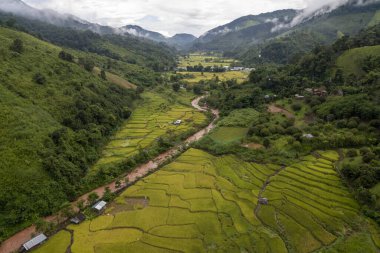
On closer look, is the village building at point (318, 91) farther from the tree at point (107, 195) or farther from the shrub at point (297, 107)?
the tree at point (107, 195)

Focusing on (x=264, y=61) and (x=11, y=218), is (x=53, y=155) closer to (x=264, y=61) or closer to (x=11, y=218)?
(x=11, y=218)

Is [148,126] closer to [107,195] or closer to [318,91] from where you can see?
[107,195]

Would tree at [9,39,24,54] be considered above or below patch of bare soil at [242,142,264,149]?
above

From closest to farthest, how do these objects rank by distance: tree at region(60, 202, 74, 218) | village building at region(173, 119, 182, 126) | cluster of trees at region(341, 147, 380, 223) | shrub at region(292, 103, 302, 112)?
1. cluster of trees at region(341, 147, 380, 223)
2. tree at region(60, 202, 74, 218)
3. shrub at region(292, 103, 302, 112)
4. village building at region(173, 119, 182, 126)

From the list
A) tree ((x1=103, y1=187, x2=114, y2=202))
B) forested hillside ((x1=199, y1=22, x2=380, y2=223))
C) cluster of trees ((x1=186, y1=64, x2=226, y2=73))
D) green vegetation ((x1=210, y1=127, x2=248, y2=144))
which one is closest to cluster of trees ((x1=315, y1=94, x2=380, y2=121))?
forested hillside ((x1=199, y1=22, x2=380, y2=223))

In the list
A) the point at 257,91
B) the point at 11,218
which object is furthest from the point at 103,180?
the point at 257,91

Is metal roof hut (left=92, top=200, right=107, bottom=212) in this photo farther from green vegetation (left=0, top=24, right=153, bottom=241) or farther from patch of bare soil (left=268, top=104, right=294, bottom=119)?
patch of bare soil (left=268, top=104, right=294, bottom=119)

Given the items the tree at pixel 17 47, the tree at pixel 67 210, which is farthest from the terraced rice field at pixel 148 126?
the tree at pixel 17 47
